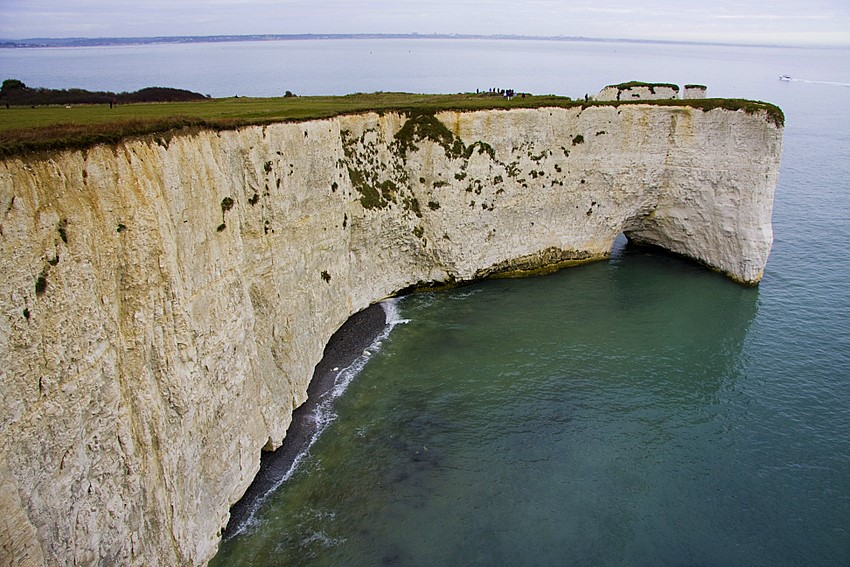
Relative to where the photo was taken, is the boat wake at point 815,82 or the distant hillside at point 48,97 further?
the boat wake at point 815,82

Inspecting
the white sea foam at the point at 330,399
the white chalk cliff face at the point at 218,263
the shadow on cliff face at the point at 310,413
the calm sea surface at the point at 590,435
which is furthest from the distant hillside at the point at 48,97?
the calm sea surface at the point at 590,435

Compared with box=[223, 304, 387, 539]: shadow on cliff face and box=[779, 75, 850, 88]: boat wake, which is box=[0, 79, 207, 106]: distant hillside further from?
box=[779, 75, 850, 88]: boat wake

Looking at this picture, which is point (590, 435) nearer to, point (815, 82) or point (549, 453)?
point (549, 453)

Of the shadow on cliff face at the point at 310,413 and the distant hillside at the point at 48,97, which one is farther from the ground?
the distant hillside at the point at 48,97

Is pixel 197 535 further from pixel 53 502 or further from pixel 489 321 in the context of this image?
pixel 489 321

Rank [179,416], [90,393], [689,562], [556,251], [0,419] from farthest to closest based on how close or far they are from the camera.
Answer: [556,251] < [689,562] < [179,416] < [90,393] < [0,419]

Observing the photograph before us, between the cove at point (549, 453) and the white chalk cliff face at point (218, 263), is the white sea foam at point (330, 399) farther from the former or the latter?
the white chalk cliff face at point (218, 263)

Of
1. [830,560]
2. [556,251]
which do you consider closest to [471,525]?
[830,560]
